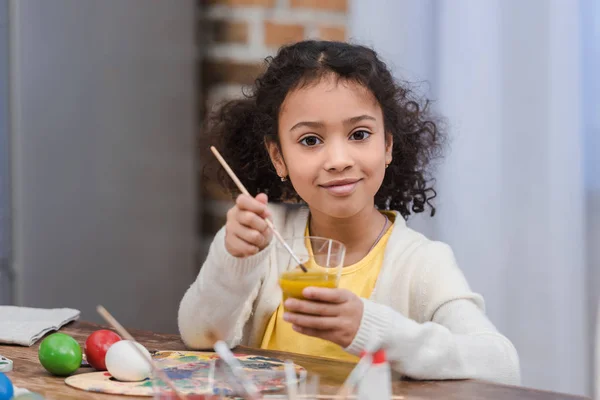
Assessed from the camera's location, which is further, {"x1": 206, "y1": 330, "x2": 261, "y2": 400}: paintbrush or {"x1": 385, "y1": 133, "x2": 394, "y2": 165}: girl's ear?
{"x1": 385, "y1": 133, "x2": 394, "y2": 165}: girl's ear

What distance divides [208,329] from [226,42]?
1.20 m

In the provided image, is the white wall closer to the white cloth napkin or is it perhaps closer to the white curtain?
the white cloth napkin

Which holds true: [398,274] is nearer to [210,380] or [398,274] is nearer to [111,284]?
[210,380]

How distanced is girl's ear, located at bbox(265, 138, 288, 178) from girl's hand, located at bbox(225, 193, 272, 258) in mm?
276

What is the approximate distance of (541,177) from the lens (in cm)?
179

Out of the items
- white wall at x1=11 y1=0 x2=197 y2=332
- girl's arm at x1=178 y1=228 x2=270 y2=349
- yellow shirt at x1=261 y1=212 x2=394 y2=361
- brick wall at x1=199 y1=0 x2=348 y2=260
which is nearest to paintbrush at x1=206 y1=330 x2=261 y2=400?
girl's arm at x1=178 y1=228 x2=270 y2=349

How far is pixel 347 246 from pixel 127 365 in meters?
0.51

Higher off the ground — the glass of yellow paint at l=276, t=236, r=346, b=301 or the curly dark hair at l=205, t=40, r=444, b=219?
the curly dark hair at l=205, t=40, r=444, b=219

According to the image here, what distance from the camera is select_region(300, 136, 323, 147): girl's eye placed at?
4.35 ft

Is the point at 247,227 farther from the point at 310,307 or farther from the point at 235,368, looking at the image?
the point at 235,368

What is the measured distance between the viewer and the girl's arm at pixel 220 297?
1.23m

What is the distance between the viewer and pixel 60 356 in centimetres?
107

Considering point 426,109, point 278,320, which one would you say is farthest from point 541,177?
point 278,320

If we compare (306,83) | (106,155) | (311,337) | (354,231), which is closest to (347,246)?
(354,231)
